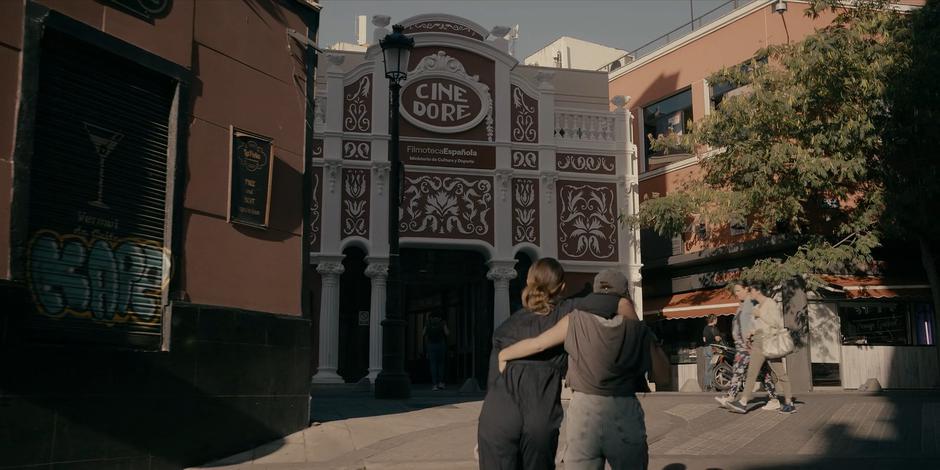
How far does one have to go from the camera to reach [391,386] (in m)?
13.2

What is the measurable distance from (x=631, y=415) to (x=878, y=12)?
49.5ft

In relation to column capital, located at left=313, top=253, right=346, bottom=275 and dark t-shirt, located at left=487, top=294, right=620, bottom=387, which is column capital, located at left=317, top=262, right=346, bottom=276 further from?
dark t-shirt, located at left=487, top=294, right=620, bottom=387

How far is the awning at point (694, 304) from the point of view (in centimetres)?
2011

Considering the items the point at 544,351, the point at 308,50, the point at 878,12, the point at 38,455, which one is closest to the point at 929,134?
the point at 878,12

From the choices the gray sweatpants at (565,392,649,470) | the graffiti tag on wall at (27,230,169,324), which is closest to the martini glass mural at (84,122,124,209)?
the graffiti tag on wall at (27,230,169,324)

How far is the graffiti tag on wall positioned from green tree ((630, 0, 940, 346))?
12546 millimetres

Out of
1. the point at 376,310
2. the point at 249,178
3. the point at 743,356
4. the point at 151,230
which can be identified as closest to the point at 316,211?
the point at 376,310

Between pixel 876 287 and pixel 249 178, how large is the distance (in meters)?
14.4

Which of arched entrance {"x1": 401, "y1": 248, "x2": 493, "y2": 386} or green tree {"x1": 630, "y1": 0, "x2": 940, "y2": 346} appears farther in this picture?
arched entrance {"x1": 401, "y1": 248, "x2": 493, "y2": 386}

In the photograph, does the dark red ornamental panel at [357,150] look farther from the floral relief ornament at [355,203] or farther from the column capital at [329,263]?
the column capital at [329,263]

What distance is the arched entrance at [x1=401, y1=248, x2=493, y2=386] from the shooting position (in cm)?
2056

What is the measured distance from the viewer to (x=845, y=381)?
18.7 metres

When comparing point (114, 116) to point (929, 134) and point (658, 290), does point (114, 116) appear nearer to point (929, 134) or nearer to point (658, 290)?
point (929, 134)

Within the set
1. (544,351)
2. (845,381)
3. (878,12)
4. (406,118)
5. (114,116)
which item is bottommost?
(845,381)
